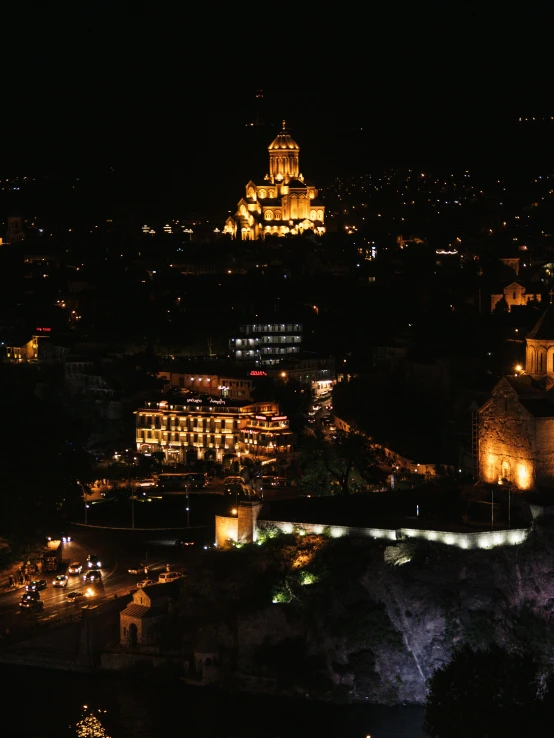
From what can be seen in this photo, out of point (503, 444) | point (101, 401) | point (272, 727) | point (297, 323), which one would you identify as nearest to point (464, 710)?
point (272, 727)

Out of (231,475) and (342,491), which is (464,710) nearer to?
(342,491)

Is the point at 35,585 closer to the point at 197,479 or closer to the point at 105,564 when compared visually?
the point at 105,564

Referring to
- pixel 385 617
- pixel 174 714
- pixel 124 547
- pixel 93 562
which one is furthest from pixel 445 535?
pixel 124 547

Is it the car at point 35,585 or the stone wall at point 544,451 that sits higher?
the stone wall at point 544,451

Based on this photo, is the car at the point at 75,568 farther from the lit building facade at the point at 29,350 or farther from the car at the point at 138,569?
the lit building facade at the point at 29,350

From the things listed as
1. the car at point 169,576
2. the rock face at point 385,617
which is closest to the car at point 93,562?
the car at point 169,576

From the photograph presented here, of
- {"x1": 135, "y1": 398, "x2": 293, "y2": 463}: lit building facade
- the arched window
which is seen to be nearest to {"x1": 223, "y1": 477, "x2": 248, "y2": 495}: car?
{"x1": 135, "y1": 398, "x2": 293, "y2": 463}: lit building facade
